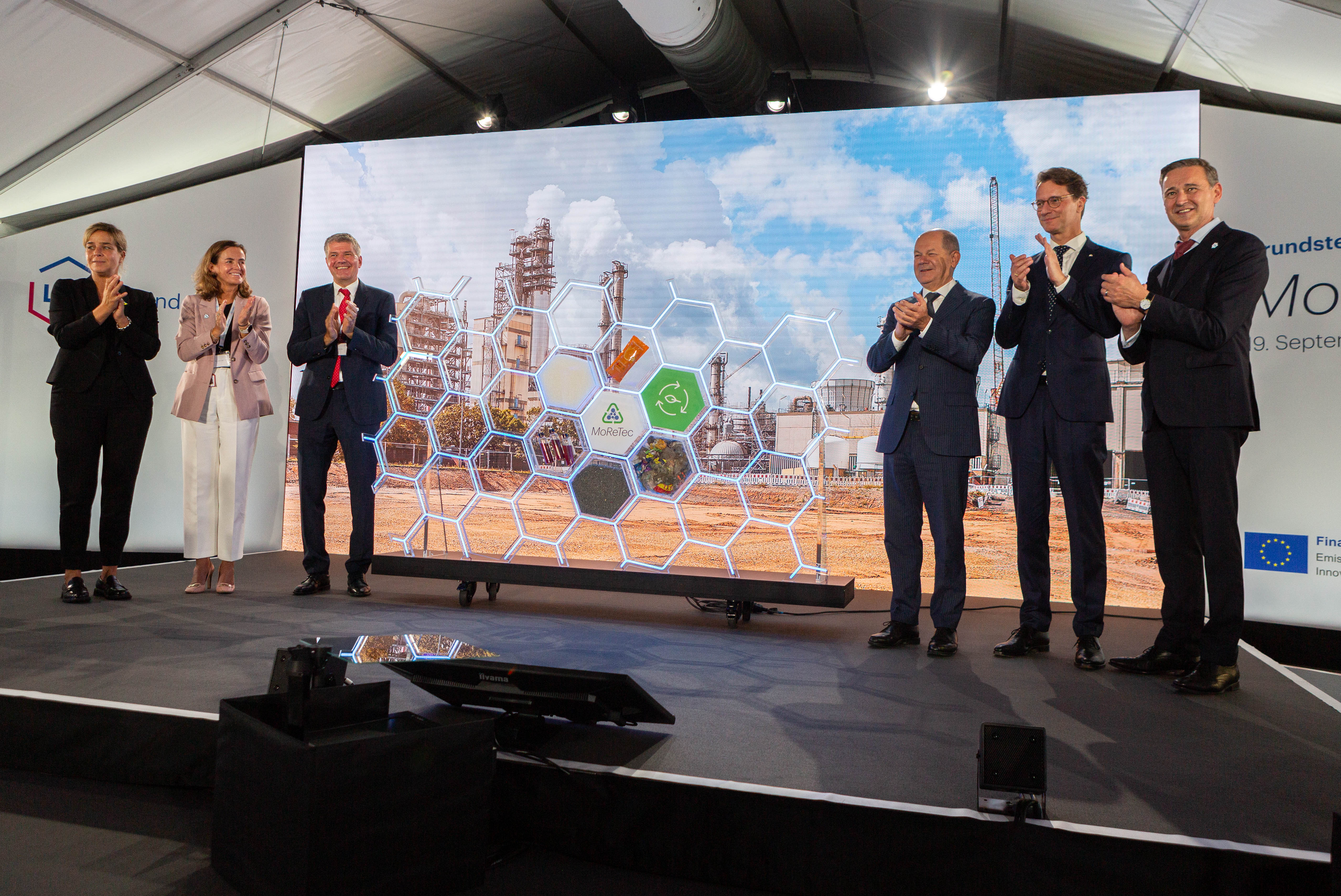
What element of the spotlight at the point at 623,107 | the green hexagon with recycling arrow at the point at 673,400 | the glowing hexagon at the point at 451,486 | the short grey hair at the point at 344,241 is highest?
the spotlight at the point at 623,107

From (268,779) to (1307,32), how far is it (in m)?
4.12

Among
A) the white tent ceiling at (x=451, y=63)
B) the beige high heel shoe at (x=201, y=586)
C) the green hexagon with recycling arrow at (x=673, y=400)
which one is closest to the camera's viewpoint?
the beige high heel shoe at (x=201, y=586)

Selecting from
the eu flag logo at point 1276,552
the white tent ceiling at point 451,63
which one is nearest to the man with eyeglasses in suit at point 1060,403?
the eu flag logo at point 1276,552

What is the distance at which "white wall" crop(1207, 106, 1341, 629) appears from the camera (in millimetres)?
3268

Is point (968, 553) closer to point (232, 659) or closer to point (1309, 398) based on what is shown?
point (1309, 398)

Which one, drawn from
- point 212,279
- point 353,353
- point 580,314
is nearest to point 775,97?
point 580,314

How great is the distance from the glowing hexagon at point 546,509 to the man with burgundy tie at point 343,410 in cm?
102

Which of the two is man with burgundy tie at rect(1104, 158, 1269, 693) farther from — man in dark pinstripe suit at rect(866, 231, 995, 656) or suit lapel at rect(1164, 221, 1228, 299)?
man in dark pinstripe suit at rect(866, 231, 995, 656)

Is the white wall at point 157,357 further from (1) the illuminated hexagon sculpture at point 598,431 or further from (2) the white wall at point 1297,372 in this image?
(2) the white wall at point 1297,372

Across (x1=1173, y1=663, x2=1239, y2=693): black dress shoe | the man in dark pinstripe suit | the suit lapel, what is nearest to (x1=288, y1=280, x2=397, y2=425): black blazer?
the man in dark pinstripe suit

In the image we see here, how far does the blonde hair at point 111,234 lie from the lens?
2986mm

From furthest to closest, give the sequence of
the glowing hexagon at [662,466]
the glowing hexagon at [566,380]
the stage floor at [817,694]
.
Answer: the glowing hexagon at [566,380] → the glowing hexagon at [662,466] → the stage floor at [817,694]

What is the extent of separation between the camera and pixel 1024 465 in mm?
2492

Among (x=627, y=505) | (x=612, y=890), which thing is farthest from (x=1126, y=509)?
(x=612, y=890)
